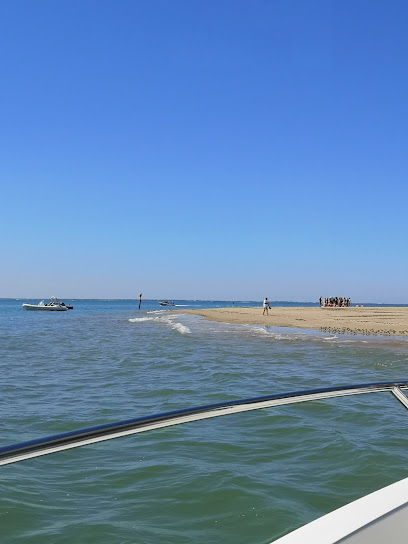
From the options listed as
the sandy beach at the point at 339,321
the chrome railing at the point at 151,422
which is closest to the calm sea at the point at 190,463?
the chrome railing at the point at 151,422

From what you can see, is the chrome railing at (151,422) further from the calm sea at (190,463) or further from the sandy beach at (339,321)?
the sandy beach at (339,321)

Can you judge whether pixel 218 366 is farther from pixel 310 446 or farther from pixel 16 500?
pixel 16 500

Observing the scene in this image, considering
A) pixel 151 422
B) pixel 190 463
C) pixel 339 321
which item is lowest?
pixel 190 463

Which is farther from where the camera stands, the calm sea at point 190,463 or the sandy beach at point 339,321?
the sandy beach at point 339,321

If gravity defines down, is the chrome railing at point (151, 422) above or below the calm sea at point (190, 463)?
above

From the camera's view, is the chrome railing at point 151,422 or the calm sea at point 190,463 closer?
the chrome railing at point 151,422

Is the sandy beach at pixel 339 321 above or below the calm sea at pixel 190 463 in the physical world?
above

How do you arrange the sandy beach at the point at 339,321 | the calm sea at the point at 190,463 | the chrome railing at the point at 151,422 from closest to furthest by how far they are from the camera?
the chrome railing at the point at 151,422, the calm sea at the point at 190,463, the sandy beach at the point at 339,321

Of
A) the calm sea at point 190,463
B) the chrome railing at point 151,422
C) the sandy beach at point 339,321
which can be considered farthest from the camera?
the sandy beach at point 339,321

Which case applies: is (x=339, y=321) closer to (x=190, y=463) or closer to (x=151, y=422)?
(x=190, y=463)

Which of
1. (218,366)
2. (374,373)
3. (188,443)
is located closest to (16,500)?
(188,443)

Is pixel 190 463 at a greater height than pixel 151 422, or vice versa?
pixel 151 422

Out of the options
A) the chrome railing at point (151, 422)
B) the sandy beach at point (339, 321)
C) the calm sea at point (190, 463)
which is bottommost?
the calm sea at point (190, 463)

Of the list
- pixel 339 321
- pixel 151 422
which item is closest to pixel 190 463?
pixel 151 422
